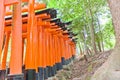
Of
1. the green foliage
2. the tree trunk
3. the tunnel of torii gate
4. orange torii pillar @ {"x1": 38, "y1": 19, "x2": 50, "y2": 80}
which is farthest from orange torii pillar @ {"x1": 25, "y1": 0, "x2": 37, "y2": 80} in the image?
the green foliage

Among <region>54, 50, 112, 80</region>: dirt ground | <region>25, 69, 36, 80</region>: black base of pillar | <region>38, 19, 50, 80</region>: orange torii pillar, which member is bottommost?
<region>54, 50, 112, 80</region>: dirt ground

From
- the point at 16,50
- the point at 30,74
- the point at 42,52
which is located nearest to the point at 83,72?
the point at 42,52

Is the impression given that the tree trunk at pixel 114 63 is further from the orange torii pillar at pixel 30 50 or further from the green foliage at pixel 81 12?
the green foliage at pixel 81 12

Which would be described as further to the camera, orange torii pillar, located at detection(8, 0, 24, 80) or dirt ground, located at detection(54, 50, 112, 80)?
dirt ground, located at detection(54, 50, 112, 80)

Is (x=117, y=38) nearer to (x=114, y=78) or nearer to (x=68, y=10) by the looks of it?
(x=114, y=78)

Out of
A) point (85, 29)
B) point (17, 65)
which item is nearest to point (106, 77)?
point (17, 65)

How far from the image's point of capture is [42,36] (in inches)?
254

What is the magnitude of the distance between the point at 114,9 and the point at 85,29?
36.5 feet

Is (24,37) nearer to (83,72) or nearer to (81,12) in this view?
(83,72)

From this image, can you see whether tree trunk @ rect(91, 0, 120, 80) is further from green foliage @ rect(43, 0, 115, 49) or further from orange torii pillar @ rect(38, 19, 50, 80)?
Result: green foliage @ rect(43, 0, 115, 49)

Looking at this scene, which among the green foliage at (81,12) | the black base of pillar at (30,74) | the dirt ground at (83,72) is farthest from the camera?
the green foliage at (81,12)

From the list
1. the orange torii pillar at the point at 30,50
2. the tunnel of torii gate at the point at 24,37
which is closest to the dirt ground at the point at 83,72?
the tunnel of torii gate at the point at 24,37

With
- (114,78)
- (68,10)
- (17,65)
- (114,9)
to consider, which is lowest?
(114,78)

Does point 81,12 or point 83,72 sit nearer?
point 83,72
